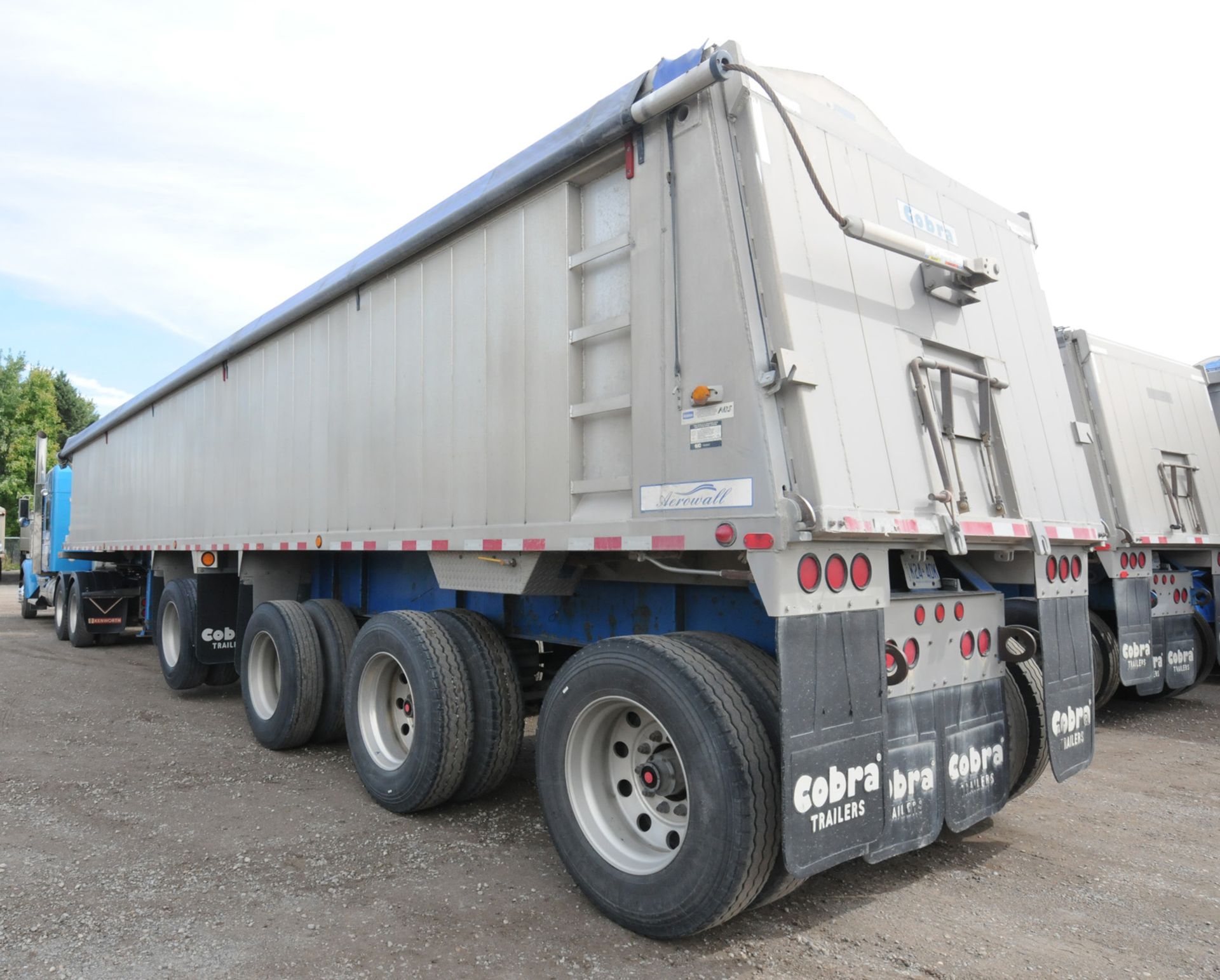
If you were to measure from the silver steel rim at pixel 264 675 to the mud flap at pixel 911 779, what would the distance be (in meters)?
4.88

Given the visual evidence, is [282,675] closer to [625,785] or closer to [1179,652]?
[625,785]

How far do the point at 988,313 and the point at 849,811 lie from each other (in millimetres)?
2749

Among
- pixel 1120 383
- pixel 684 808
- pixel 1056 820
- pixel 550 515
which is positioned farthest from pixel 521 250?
pixel 1120 383

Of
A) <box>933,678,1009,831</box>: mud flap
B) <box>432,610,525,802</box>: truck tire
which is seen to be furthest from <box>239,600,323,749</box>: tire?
<box>933,678,1009,831</box>: mud flap

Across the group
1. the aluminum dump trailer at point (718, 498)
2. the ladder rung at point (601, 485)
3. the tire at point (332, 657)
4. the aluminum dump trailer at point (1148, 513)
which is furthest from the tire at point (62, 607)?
the aluminum dump trailer at point (1148, 513)

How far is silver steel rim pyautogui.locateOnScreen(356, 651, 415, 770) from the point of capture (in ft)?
17.1

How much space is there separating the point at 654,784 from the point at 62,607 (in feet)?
44.8

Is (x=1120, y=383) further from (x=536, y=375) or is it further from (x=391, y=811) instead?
(x=391, y=811)

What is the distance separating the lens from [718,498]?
3.31 m

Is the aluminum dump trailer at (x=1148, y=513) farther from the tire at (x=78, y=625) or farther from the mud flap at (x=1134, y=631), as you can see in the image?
the tire at (x=78, y=625)

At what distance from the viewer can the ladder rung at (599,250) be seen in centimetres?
387

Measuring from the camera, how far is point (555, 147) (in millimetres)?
4113

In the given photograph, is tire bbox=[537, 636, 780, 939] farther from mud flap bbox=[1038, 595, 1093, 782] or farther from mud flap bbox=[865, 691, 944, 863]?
mud flap bbox=[1038, 595, 1093, 782]

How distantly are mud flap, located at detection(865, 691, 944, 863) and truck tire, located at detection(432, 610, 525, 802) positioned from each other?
2.17m
